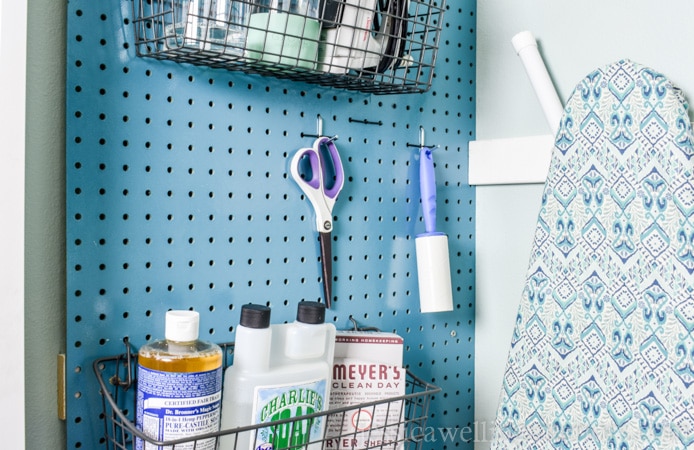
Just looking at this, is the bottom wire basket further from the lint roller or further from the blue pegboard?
A: the lint roller

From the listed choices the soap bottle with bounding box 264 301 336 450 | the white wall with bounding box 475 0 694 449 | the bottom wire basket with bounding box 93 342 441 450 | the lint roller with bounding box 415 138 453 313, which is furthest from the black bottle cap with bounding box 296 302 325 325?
the white wall with bounding box 475 0 694 449

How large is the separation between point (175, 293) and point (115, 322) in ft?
0.25

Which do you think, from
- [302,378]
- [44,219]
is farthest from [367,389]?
[44,219]

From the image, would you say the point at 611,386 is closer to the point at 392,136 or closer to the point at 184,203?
the point at 392,136

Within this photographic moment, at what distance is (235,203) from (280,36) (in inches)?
8.8

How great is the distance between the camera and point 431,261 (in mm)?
1018

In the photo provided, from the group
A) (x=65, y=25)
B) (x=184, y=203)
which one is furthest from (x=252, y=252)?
(x=65, y=25)

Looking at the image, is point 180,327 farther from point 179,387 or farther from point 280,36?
point 280,36

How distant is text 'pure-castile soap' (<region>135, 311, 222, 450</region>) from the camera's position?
→ 2.31 ft

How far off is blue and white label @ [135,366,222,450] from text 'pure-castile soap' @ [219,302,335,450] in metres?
0.05

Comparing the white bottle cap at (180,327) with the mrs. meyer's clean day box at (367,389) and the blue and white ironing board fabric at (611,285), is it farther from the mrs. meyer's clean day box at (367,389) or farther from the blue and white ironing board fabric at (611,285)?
the blue and white ironing board fabric at (611,285)

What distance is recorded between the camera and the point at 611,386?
34.2 inches
